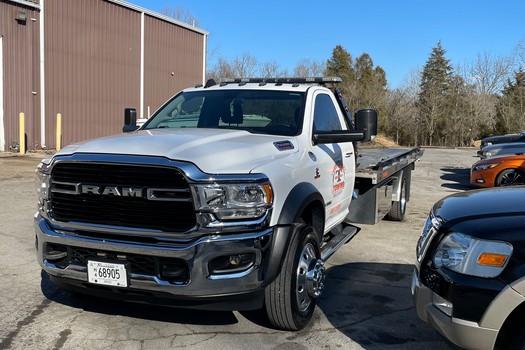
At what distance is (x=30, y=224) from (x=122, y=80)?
15933 millimetres

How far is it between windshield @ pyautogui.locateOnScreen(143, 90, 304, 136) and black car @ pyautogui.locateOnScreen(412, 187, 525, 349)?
6.46 ft

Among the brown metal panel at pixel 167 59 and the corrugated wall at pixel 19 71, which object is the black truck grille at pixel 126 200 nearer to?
the corrugated wall at pixel 19 71

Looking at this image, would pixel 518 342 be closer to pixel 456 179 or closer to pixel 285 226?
pixel 285 226

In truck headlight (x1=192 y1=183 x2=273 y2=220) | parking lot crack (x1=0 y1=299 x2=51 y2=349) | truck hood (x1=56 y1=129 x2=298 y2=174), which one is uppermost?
truck hood (x1=56 y1=129 x2=298 y2=174)

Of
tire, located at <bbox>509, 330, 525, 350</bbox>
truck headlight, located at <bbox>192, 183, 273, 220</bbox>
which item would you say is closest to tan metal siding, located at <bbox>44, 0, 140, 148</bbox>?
truck headlight, located at <bbox>192, 183, 273, 220</bbox>

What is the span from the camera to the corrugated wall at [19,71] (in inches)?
675

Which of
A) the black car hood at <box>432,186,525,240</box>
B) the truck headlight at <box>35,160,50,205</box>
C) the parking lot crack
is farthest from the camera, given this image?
the truck headlight at <box>35,160,50,205</box>

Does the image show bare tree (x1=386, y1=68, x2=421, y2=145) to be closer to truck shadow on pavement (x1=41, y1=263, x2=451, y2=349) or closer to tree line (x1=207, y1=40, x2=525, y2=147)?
tree line (x1=207, y1=40, x2=525, y2=147)

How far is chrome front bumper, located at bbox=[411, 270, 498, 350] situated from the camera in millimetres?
2727

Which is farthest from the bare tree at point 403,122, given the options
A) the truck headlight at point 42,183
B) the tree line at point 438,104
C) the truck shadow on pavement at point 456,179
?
the truck headlight at point 42,183

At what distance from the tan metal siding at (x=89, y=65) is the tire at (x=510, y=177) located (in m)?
15.5

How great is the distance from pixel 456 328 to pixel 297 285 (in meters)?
1.32

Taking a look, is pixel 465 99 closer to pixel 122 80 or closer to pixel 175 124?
pixel 122 80

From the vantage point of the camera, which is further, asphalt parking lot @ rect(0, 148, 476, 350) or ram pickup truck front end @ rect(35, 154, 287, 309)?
asphalt parking lot @ rect(0, 148, 476, 350)
